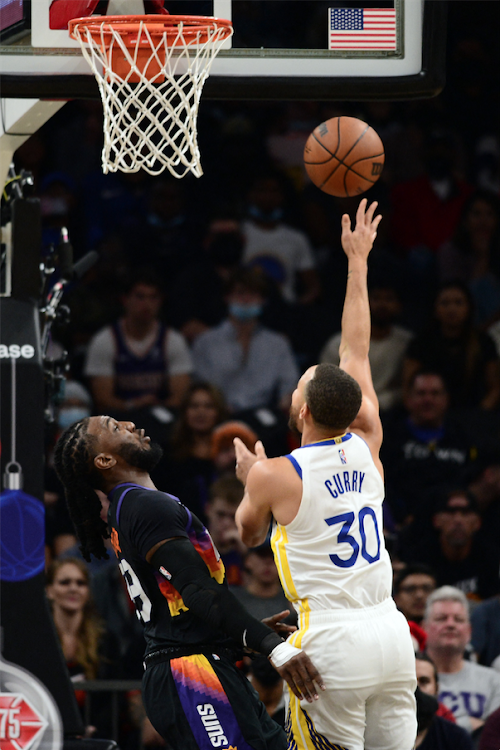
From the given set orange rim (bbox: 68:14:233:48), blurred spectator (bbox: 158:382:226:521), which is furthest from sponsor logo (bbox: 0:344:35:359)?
blurred spectator (bbox: 158:382:226:521)

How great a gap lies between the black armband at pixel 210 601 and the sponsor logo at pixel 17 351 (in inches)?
79.8

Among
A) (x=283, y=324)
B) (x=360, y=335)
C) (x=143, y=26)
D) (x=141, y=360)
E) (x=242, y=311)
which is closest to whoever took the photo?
(x=360, y=335)

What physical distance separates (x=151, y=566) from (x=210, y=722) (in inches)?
23.7

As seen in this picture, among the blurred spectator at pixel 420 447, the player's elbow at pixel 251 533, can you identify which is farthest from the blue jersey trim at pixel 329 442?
the blurred spectator at pixel 420 447

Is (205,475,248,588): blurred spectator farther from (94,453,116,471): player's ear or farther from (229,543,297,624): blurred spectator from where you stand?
(94,453,116,471): player's ear

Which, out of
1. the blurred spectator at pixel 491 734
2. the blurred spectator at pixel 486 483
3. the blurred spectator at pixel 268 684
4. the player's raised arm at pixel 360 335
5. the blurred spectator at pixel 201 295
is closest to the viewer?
the player's raised arm at pixel 360 335

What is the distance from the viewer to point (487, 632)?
7129 millimetres

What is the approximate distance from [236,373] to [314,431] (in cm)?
494

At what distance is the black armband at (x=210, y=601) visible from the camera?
12.9ft

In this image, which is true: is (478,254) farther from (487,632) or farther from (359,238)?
(359,238)

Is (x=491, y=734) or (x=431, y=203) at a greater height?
(x=431, y=203)

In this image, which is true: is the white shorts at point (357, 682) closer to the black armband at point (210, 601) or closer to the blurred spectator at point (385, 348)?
the black armband at point (210, 601)

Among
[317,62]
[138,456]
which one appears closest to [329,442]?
[138,456]

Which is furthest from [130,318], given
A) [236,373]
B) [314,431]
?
[314,431]
